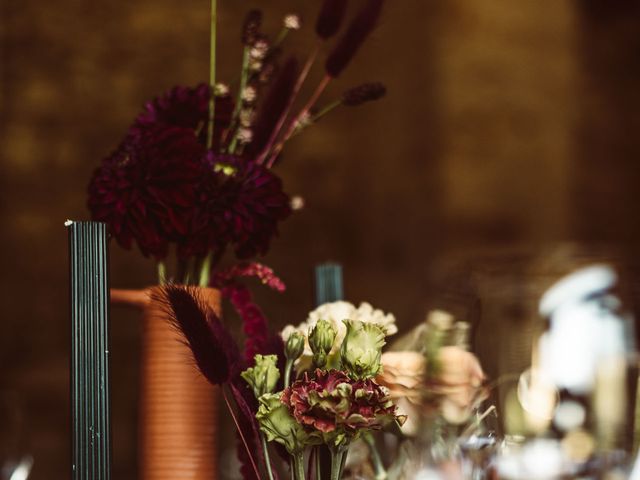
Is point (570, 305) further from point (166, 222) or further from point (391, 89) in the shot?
point (391, 89)

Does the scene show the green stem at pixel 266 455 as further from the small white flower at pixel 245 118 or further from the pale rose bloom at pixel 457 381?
the small white flower at pixel 245 118

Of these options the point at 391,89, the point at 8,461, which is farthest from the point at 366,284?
the point at 8,461

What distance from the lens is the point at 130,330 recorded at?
292 centimetres

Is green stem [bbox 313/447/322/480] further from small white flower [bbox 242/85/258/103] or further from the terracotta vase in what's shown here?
small white flower [bbox 242/85/258/103]

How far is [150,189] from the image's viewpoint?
2.35ft

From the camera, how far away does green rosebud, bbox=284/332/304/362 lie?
626 mm

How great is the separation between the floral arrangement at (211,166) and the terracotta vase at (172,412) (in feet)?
0.17

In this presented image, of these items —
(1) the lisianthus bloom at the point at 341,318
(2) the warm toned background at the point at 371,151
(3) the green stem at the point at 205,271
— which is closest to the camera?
(1) the lisianthus bloom at the point at 341,318

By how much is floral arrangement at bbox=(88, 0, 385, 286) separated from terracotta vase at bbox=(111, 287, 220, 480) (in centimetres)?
5

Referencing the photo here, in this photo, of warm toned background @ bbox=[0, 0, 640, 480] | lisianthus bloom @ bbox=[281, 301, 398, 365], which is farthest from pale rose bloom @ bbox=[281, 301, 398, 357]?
warm toned background @ bbox=[0, 0, 640, 480]

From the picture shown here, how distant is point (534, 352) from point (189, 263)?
0.35m

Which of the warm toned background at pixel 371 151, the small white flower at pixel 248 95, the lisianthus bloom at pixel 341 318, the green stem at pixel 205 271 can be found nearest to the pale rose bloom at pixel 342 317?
the lisianthus bloom at pixel 341 318

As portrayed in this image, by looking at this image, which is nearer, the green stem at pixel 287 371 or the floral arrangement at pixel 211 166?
the green stem at pixel 287 371

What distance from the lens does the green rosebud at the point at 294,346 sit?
0.63 m
